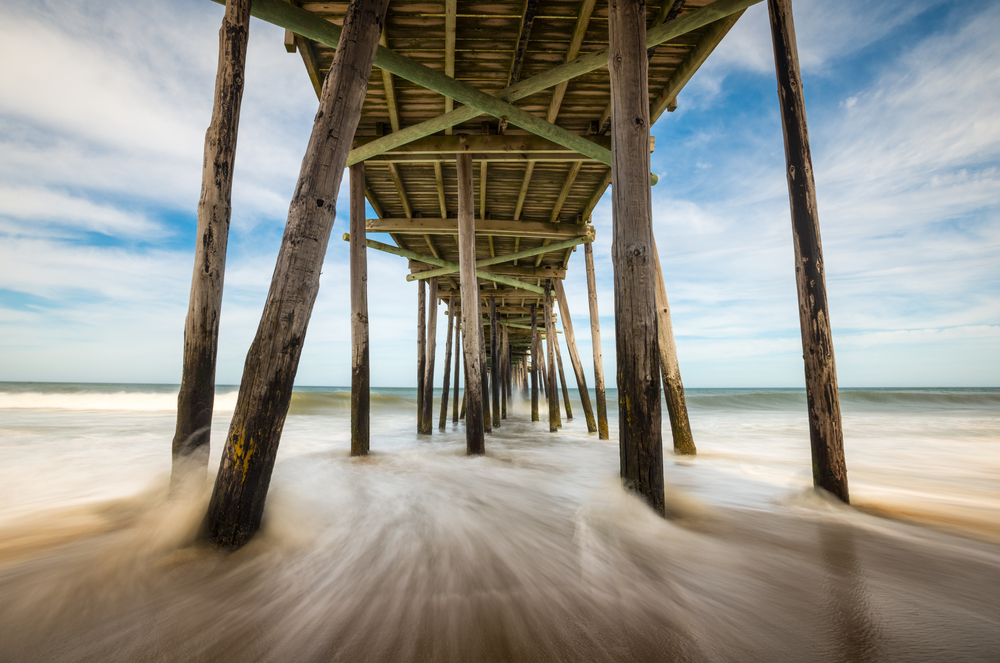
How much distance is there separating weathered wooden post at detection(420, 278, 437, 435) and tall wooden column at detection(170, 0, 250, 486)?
5802 mm

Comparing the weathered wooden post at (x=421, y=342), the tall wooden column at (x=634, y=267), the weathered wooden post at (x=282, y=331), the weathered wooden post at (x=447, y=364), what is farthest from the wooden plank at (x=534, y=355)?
the weathered wooden post at (x=282, y=331)

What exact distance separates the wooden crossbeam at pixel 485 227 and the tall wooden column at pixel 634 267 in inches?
184

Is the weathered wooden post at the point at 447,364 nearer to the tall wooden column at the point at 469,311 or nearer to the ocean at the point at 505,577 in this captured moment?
the tall wooden column at the point at 469,311

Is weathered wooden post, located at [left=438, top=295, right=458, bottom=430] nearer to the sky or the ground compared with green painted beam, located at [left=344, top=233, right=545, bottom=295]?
nearer to the ground

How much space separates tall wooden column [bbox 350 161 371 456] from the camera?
16.4ft

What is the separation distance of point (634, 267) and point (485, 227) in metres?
5.21

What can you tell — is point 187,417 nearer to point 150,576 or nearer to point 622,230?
point 150,576

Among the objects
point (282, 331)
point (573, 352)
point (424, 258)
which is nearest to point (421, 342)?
point (424, 258)

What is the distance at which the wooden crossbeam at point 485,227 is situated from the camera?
686 cm

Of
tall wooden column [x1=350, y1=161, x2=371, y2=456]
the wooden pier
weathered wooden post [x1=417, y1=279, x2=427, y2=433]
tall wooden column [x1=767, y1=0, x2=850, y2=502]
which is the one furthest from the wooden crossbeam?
tall wooden column [x1=767, y1=0, x2=850, y2=502]

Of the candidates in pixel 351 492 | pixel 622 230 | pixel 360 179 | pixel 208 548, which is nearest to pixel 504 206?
pixel 360 179

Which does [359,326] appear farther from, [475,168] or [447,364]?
[447,364]

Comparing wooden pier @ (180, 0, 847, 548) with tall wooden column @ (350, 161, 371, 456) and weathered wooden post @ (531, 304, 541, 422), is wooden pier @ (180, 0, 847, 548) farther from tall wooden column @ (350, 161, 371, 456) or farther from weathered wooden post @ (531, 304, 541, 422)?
weathered wooden post @ (531, 304, 541, 422)

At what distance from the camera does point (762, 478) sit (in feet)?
12.4
